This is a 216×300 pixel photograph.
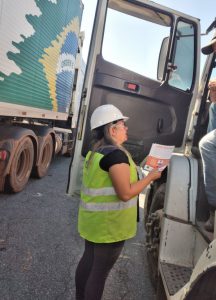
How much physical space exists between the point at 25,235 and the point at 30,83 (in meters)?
2.69

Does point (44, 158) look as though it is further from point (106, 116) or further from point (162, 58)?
point (106, 116)

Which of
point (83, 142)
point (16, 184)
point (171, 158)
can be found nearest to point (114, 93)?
point (83, 142)

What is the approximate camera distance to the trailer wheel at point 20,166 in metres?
5.53

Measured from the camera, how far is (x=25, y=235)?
13.4 feet

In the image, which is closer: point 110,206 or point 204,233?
point 110,206

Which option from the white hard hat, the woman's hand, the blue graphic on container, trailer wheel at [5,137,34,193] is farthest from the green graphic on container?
the woman's hand

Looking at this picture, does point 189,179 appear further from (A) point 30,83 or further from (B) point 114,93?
(A) point 30,83

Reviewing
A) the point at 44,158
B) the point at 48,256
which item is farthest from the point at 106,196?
the point at 44,158

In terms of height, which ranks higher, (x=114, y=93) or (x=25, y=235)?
(x=114, y=93)

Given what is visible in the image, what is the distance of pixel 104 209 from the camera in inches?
89.1

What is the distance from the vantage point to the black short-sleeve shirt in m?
2.15

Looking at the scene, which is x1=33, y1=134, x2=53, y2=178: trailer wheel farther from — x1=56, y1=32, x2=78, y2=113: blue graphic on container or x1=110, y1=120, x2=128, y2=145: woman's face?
x1=110, y1=120, x2=128, y2=145: woman's face

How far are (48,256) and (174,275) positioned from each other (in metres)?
1.62

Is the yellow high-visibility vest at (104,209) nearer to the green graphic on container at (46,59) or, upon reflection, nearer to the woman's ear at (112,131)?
the woman's ear at (112,131)
